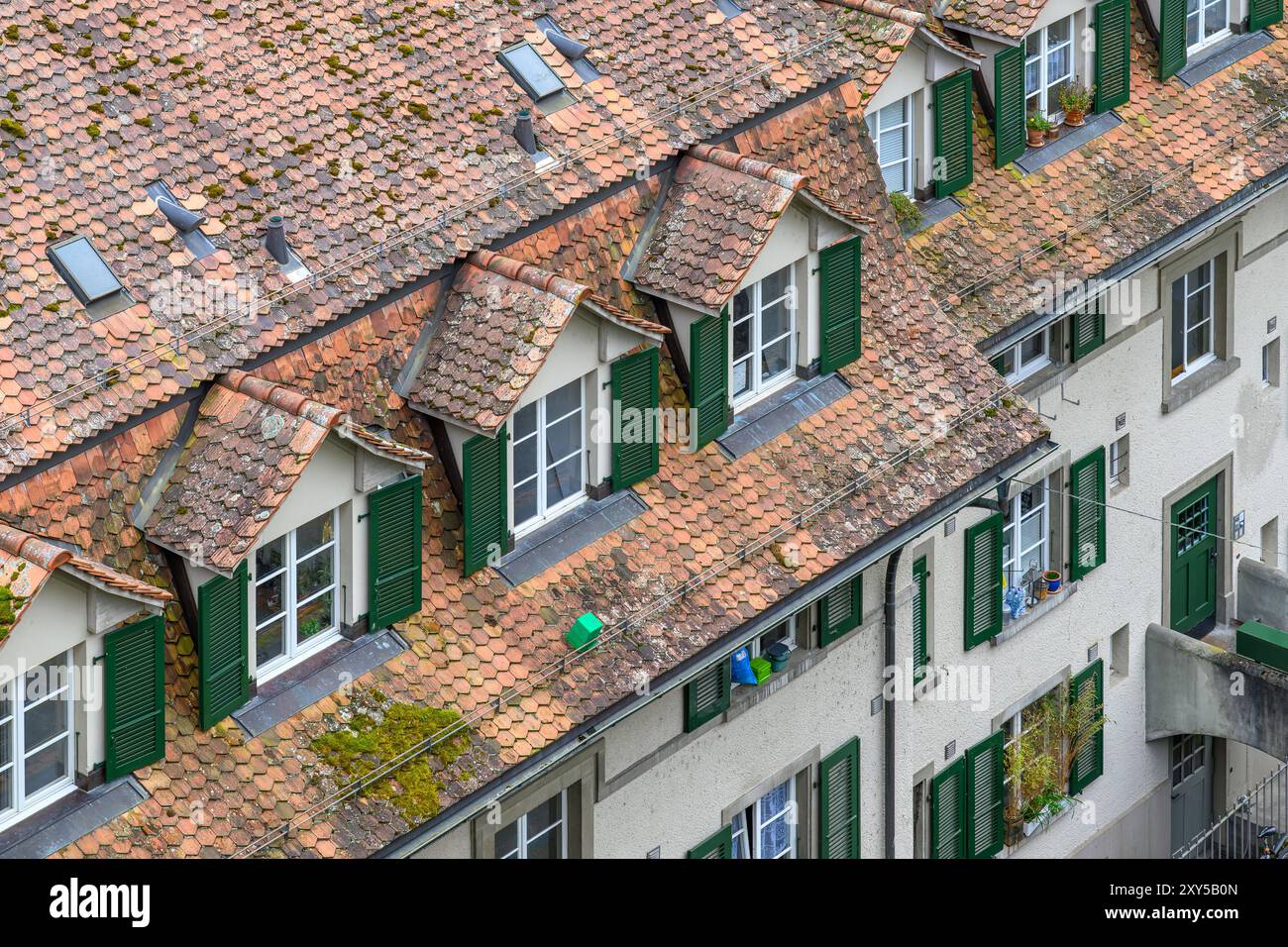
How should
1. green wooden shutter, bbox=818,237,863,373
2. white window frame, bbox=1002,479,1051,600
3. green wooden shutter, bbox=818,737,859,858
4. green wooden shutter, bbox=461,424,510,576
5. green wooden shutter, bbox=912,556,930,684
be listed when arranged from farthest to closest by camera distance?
white window frame, bbox=1002,479,1051,600 < green wooden shutter, bbox=912,556,930,684 < green wooden shutter, bbox=818,737,859,858 < green wooden shutter, bbox=818,237,863,373 < green wooden shutter, bbox=461,424,510,576

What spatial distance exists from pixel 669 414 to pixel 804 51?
16.3 feet

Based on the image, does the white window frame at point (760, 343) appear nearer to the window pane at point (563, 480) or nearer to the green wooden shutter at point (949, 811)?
the window pane at point (563, 480)

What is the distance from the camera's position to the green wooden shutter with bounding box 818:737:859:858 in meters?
39.7

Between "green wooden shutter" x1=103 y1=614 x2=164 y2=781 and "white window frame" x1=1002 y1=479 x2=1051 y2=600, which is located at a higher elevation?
"green wooden shutter" x1=103 y1=614 x2=164 y2=781

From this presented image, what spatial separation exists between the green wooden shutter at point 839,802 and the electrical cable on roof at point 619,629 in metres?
4.48

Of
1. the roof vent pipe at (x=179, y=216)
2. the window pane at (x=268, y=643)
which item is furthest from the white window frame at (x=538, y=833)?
the roof vent pipe at (x=179, y=216)

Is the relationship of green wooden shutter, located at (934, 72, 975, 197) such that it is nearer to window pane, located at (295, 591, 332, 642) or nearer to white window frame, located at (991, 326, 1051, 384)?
white window frame, located at (991, 326, 1051, 384)

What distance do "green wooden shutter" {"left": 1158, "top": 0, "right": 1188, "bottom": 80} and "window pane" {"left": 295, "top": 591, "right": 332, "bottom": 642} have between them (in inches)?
709

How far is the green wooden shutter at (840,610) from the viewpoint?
3866cm

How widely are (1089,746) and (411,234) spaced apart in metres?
17.4

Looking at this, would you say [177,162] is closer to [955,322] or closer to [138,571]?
[138,571]

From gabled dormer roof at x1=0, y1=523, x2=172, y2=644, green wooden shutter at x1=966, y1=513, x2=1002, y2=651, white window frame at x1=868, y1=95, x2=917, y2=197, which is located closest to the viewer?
gabled dormer roof at x1=0, y1=523, x2=172, y2=644

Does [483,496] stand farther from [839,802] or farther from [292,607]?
[839,802]

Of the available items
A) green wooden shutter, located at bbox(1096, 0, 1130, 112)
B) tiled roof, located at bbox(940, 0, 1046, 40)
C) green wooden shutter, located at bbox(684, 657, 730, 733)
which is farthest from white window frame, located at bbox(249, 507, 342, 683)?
green wooden shutter, located at bbox(1096, 0, 1130, 112)
